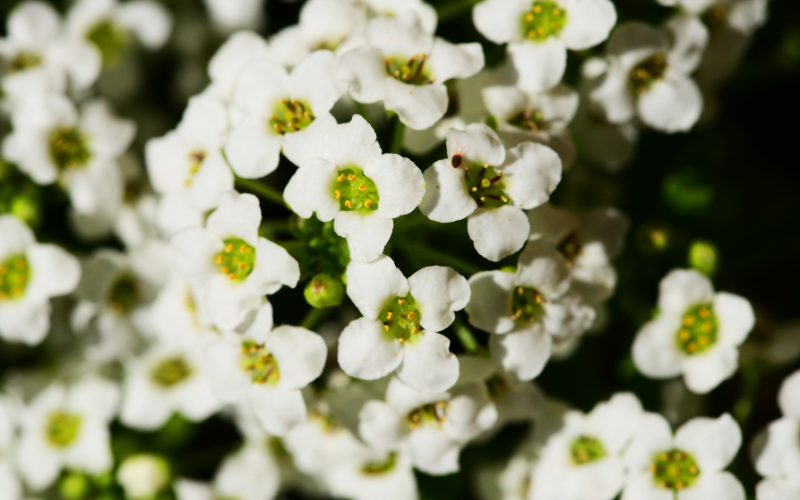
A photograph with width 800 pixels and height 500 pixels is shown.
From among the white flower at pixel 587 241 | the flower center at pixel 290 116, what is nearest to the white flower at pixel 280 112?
the flower center at pixel 290 116

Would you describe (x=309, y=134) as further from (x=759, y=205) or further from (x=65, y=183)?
(x=759, y=205)

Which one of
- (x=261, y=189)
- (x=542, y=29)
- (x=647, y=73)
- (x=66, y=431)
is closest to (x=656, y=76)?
(x=647, y=73)

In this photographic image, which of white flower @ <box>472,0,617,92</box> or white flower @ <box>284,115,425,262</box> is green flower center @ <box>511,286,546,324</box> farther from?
white flower @ <box>472,0,617,92</box>

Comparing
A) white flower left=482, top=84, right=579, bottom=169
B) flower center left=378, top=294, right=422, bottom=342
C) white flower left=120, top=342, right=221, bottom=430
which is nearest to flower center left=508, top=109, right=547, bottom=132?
white flower left=482, top=84, right=579, bottom=169

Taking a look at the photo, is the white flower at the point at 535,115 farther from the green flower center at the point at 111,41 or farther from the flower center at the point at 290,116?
the green flower center at the point at 111,41

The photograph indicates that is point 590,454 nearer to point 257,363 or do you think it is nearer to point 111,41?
point 257,363

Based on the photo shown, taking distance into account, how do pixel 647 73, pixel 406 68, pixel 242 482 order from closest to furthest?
pixel 406 68 → pixel 647 73 → pixel 242 482
